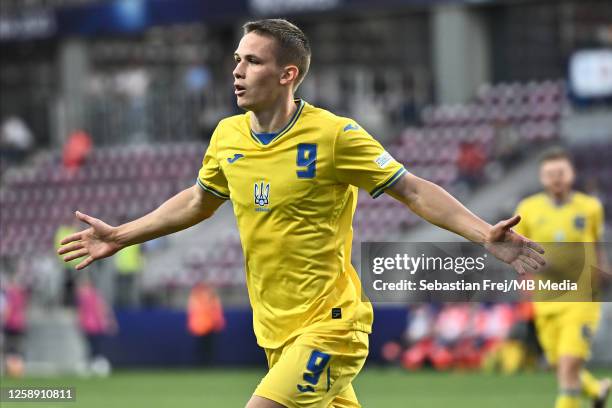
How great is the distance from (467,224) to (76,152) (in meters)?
23.9

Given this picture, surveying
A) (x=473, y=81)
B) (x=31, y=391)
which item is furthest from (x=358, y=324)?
(x=473, y=81)

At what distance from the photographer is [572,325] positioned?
420 inches

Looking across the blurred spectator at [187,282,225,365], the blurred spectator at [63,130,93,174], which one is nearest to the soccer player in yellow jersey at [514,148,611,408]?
the blurred spectator at [187,282,225,365]

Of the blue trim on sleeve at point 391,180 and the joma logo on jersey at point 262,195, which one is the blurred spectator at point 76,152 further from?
the blue trim on sleeve at point 391,180

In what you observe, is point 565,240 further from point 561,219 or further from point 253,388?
point 253,388

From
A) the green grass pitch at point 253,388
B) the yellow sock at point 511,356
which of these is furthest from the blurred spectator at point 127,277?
the yellow sock at point 511,356

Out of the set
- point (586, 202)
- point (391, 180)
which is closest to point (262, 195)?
point (391, 180)

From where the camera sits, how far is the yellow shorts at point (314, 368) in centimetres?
630

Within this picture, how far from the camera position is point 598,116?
2428 cm

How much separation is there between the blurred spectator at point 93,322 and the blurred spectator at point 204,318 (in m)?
1.46

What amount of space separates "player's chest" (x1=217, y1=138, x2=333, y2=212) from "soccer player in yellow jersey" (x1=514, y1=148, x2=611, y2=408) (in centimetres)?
444

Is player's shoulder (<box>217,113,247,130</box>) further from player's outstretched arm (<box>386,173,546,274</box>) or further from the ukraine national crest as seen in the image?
player's outstretched arm (<box>386,173,546,274</box>)

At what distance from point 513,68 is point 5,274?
34.2ft

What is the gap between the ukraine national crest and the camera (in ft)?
21.2
